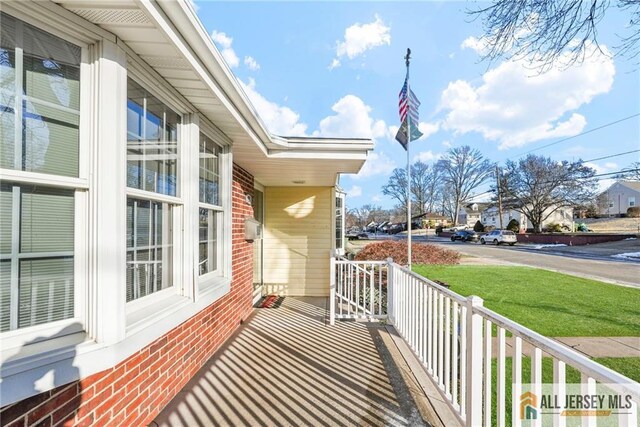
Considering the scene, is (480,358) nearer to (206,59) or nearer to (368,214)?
(206,59)

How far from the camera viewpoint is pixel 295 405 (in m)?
2.32

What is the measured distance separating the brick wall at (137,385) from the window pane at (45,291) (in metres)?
0.35

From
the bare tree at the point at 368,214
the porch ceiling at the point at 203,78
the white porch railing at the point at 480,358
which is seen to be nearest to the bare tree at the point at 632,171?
the white porch railing at the point at 480,358

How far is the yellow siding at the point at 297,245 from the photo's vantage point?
623 cm

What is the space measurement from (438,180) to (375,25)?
132 ft

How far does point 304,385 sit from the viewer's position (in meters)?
2.60

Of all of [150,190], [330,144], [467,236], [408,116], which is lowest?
[467,236]

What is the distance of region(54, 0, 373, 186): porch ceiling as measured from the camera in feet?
4.65

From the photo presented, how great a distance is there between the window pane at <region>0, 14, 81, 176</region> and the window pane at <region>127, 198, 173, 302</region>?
0.51 meters

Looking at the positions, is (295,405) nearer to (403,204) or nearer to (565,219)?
(403,204)

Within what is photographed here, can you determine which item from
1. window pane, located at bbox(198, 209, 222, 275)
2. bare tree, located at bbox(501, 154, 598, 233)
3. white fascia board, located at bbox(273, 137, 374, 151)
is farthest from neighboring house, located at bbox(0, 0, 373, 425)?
bare tree, located at bbox(501, 154, 598, 233)

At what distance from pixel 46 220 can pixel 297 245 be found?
4952 millimetres

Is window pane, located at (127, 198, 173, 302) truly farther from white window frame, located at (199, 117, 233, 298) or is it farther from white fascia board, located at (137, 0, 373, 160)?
white fascia board, located at (137, 0, 373, 160)

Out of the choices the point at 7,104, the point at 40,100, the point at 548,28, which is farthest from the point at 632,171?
the point at 7,104
